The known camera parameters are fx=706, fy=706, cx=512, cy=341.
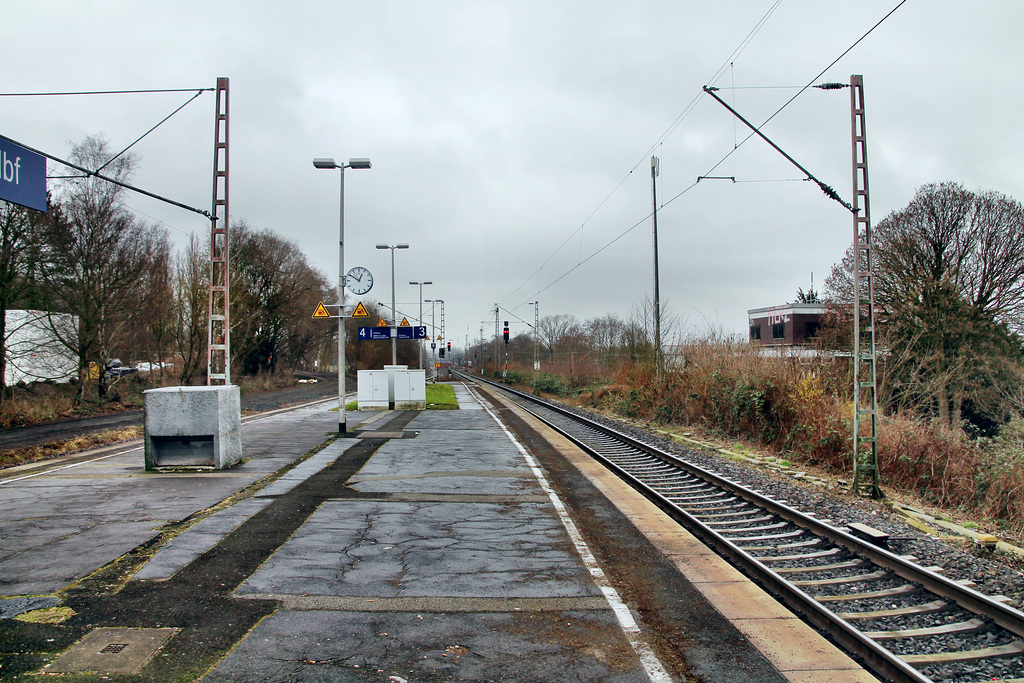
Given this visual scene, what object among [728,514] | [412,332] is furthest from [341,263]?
[728,514]

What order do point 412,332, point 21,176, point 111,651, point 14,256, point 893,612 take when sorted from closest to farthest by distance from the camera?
point 111,651, point 893,612, point 21,176, point 14,256, point 412,332

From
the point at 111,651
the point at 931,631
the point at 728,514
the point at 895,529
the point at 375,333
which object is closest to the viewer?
the point at 111,651

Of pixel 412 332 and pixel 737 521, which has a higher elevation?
pixel 412 332

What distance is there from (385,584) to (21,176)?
19.6ft

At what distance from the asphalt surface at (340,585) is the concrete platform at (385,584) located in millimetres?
23

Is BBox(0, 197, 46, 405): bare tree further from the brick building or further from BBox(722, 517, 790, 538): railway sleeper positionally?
the brick building

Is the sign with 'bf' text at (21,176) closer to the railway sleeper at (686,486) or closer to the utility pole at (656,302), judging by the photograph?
the railway sleeper at (686,486)

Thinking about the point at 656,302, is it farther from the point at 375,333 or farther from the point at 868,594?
the point at 868,594

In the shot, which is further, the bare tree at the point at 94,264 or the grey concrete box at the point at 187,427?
the bare tree at the point at 94,264

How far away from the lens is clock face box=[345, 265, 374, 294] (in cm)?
1947

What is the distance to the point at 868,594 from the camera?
6055 mm

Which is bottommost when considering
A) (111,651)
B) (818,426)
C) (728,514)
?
(728,514)

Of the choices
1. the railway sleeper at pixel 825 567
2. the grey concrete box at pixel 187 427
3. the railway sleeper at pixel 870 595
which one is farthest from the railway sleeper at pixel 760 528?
the grey concrete box at pixel 187 427

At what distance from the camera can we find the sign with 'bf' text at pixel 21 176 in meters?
7.48
